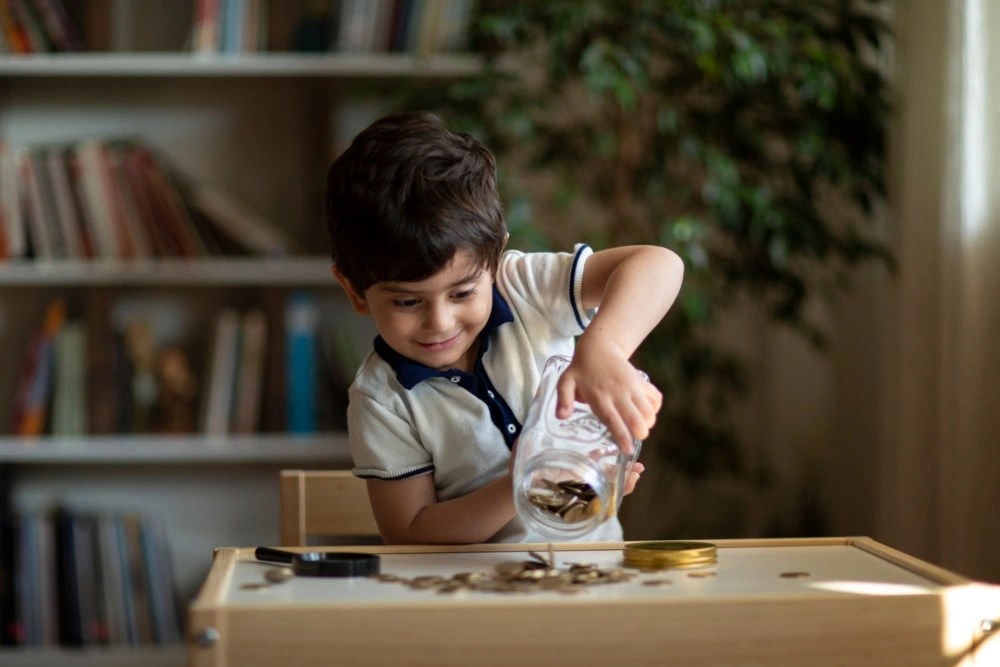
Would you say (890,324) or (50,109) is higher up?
(50,109)

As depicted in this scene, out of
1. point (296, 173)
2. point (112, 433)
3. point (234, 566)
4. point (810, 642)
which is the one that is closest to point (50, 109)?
point (296, 173)

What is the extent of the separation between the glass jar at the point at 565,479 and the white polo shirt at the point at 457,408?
0.26 m

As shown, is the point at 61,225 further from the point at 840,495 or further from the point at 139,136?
the point at 840,495

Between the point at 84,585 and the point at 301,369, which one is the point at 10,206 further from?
the point at 84,585

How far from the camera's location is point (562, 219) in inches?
102

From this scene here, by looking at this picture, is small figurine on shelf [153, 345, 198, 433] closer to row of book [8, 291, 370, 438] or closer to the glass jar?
row of book [8, 291, 370, 438]

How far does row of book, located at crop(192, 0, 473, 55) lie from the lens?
94.1 inches

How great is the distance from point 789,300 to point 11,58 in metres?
1.60

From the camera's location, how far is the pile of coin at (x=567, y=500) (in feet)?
2.74

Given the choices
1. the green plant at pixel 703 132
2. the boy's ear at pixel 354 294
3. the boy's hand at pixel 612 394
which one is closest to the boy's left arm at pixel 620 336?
the boy's hand at pixel 612 394

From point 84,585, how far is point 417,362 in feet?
5.52

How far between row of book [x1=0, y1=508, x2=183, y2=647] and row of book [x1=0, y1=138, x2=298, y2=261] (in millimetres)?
581

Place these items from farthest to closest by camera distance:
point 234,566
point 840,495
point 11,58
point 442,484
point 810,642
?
point 840,495, point 11,58, point 442,484, point 234,566, point 810,642

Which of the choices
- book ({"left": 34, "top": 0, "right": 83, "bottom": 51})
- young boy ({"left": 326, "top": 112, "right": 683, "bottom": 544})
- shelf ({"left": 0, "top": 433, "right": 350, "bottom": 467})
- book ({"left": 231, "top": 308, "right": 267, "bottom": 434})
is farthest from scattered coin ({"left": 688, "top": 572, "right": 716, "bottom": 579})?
book ({"left": 34, "top": 0, "right": 83, "bottom": 51})
